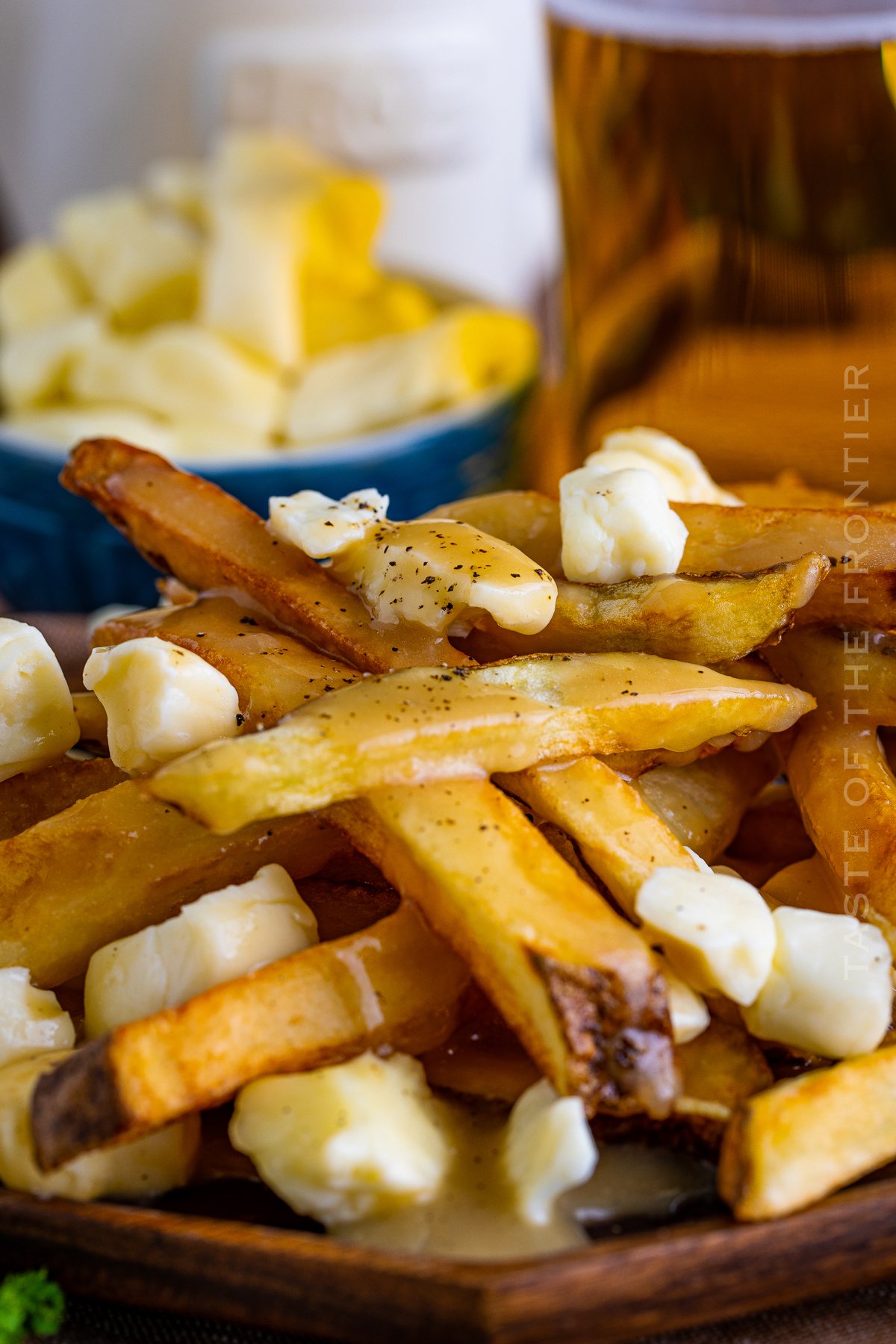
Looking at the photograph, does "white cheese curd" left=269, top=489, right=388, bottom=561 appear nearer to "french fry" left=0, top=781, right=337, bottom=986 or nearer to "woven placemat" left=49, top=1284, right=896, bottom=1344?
"french fry" left=0, top=781, right=337, bottom=986

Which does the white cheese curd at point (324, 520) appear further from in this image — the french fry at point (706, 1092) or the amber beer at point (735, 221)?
the amber beer at point (735, 221)

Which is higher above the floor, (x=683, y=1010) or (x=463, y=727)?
(x=463, y=727)

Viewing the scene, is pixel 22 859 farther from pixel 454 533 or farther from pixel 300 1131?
pixel 454 533

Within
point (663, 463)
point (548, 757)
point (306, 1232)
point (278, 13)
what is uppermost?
point (278, 13)

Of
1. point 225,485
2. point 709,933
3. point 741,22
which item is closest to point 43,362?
point 225,485

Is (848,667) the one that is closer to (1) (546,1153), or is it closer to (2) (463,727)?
(2) (463,727)

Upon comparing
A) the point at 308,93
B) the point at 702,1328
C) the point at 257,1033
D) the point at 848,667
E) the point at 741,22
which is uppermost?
the point at 741,22

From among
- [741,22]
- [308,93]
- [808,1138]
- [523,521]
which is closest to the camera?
[808,1138]

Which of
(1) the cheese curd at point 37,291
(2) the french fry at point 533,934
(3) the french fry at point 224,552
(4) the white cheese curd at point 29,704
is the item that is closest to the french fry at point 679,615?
(3) the french fry at point 224,552

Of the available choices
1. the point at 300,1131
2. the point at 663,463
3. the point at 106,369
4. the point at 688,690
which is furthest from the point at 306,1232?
the point at 106,369
